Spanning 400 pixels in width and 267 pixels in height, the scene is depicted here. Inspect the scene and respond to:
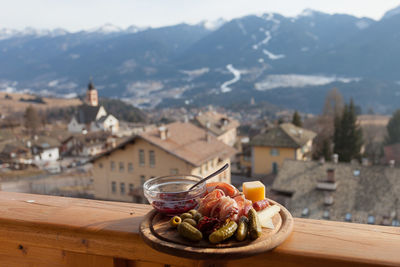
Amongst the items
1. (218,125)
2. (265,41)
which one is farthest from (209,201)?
(265,41)

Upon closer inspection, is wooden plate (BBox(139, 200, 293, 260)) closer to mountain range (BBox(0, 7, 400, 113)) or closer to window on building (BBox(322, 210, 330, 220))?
window on building (BBox(322, 210, 330, 220))

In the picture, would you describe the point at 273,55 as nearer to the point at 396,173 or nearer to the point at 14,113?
the point at 14,113

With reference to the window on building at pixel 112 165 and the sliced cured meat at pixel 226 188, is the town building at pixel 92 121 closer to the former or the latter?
Answer: the window on building at pixel 112 165

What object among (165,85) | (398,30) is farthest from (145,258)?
(398,30)

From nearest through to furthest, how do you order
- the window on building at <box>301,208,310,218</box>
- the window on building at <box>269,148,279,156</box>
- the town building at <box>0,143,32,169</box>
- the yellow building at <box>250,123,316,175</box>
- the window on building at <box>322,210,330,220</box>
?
the window on building at <box>322,210,330,220</box>
the window on building at <box>301,208,310,218</box>
the yellow building at <box>250,123,316,175</box>
the window on building at <box>269,148,279,156</box>
the town building at <box>0,143,32,169</box>

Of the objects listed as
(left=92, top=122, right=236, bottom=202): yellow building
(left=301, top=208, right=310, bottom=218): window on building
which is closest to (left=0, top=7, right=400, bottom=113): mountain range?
(left=92, top=122, right=236, bottom=202): yellow building
